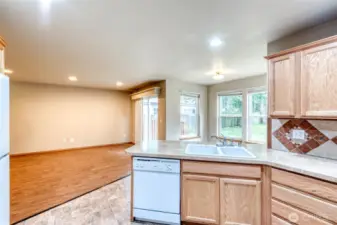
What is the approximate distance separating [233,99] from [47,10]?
5167mm

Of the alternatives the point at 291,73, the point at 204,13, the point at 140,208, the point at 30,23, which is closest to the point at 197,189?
the point at 140,208

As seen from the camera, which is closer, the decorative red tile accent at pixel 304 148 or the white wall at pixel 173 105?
the decorative red tile accent at pixel 304 148

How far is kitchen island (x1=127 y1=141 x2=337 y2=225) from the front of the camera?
1.56 meters

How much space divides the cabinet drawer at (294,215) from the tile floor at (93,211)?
1.67 metres

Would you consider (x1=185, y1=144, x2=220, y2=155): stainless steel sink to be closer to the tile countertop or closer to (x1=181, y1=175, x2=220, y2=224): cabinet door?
the tile countertop

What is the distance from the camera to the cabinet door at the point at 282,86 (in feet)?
6.93

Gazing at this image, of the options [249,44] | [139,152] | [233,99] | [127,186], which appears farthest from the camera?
[233,99]

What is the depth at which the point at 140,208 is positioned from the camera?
2.38 m

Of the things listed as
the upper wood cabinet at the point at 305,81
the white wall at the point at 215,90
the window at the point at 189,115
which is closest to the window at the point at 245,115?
the white wall at the point at 215,90

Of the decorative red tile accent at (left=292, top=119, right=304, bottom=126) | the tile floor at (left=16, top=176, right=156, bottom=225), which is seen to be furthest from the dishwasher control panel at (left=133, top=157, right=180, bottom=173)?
the decorative red tile accent at (left=292, top=119, right=304, bottom=126)

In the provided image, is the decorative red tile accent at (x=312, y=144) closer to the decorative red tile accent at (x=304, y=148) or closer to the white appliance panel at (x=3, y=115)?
the decorative red tile accent at (x=304, y=148)

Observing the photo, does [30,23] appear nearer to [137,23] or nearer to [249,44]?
[137,23]

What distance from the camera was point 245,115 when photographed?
5.43 meters

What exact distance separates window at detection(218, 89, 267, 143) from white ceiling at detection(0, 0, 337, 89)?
61.5 inches
